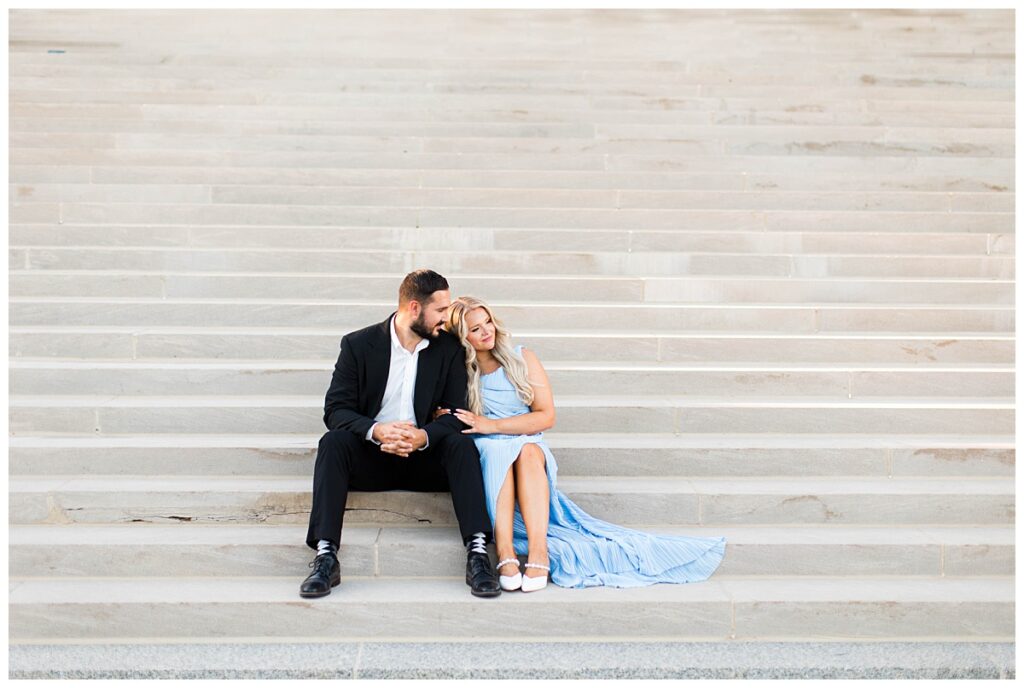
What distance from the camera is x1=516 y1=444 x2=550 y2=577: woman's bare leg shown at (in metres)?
3.25

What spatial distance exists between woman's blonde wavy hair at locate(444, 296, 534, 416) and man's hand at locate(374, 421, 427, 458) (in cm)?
37

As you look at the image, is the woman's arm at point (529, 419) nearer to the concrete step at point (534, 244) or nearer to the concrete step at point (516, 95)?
the concrete step at point (534, 244)

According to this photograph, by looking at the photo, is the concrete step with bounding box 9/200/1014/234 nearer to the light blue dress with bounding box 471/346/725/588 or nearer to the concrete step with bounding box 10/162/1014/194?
the concrete step with bounding box 10/162/1014/194

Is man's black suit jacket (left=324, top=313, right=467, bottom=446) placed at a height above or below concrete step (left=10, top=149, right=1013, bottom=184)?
below

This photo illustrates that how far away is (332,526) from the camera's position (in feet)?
10.6

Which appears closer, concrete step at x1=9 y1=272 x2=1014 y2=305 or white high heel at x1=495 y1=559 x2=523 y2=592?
white high heel at x1=495 y1=559 x2=523 y2=592

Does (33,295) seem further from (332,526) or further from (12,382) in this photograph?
(332,526)

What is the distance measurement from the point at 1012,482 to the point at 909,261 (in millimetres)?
2000

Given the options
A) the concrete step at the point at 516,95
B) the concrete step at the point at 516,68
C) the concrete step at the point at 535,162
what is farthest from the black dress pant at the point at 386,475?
the concrete step at the point at 516,68

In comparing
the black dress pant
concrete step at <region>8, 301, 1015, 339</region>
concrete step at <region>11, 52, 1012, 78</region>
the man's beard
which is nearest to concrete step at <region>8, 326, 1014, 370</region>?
concrete step at <region>8, 301, 1015, 339</region>

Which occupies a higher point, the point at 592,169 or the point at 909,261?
the point at 592,169

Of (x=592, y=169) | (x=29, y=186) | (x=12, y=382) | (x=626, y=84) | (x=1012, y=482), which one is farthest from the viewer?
(x=626, y=84)

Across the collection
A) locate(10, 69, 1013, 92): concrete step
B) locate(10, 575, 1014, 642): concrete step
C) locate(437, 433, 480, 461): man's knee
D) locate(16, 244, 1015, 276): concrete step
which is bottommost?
locate(10, 575, 1014, 642): concrete step

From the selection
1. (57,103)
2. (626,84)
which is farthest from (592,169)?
(57,103)
